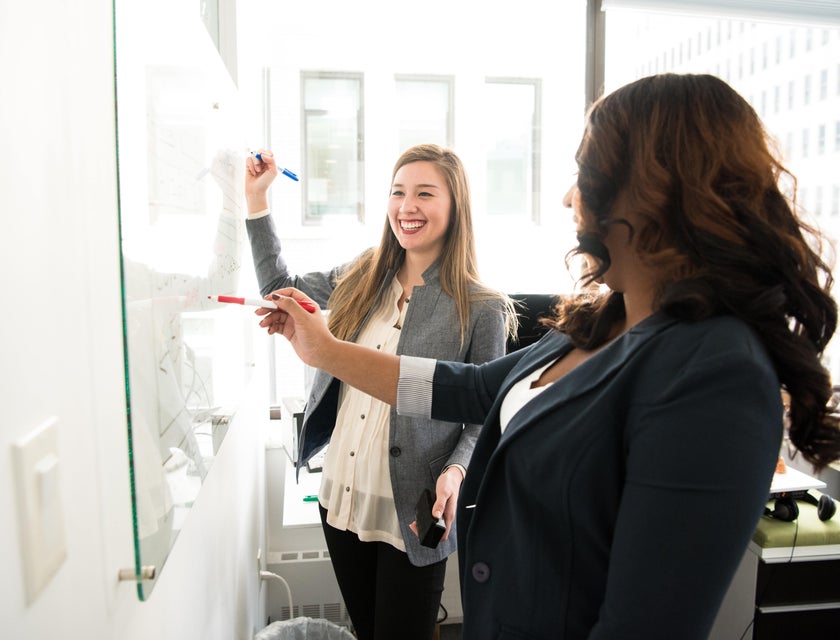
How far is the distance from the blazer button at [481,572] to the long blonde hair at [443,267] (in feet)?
2.34

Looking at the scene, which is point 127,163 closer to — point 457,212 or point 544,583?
point 544,583

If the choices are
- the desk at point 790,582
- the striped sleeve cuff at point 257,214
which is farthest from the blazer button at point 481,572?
the desk at point 790,582

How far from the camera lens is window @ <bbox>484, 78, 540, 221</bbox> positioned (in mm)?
2811

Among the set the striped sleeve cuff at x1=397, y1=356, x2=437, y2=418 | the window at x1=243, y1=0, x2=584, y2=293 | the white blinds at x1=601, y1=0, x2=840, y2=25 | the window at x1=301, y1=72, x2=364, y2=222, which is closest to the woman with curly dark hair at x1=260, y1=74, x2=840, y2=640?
the striped sleeve cuff at x1=397, y1=356, x2=437, y2=418

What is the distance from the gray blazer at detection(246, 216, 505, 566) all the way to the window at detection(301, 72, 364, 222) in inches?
45.8

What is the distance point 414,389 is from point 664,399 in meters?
0.59

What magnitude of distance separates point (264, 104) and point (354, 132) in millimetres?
410

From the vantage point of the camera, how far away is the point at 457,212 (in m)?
1.57

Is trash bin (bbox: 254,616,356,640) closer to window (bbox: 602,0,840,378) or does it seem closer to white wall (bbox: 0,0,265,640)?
white wall (bbox: 0,0,265,640)

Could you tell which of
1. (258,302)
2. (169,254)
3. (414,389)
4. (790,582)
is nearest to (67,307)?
(169,254)

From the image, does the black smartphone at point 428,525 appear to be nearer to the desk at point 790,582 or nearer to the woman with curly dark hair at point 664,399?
the woman with curly dark hair at point 664,399

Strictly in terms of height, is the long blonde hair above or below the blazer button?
above

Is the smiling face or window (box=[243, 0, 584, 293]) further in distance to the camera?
window (box=[243, 0, 584, 293])

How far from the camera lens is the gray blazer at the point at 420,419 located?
139 cm
